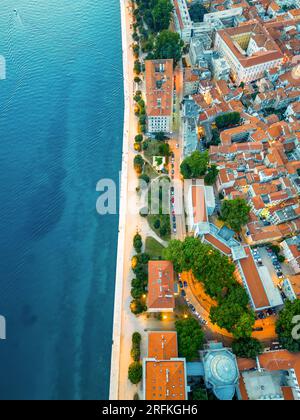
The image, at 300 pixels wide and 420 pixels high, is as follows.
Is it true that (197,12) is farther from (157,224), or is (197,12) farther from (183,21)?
(157,224)

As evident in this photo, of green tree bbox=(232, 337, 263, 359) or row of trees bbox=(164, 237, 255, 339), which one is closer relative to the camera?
green tree bbox=(232, 337, 263, 359)

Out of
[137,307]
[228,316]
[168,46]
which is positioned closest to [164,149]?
[168,46]

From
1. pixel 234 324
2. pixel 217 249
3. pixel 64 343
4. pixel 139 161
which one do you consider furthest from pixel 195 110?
pixel 64 343

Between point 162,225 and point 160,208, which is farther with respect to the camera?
point 160,208

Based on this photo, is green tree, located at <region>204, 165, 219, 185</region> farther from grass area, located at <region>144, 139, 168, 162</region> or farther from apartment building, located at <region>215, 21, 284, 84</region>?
apartment building, located at <region>215, 21, 284, 84</region>
